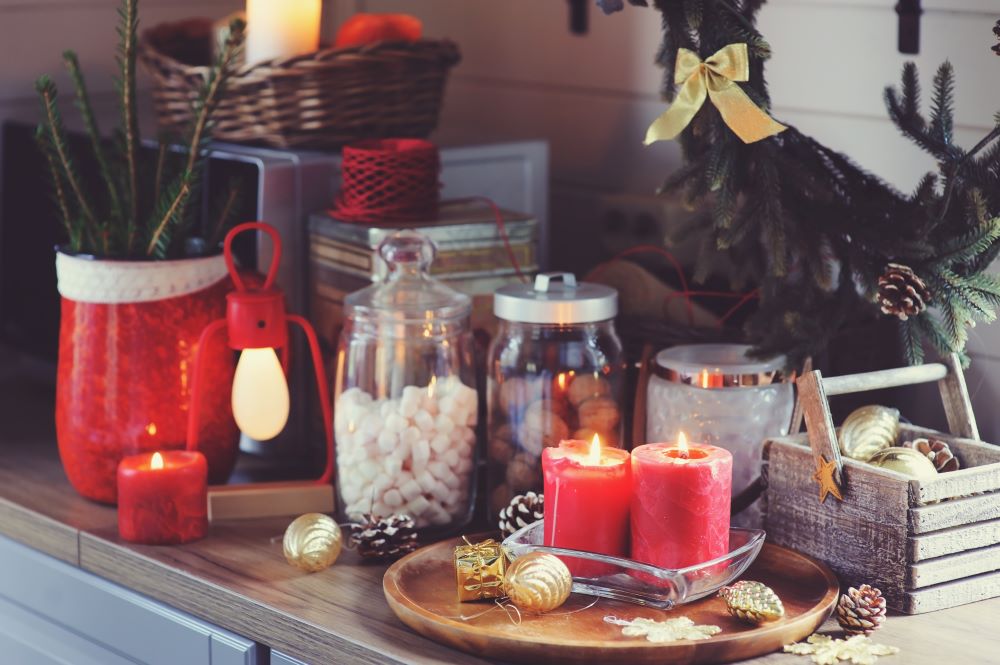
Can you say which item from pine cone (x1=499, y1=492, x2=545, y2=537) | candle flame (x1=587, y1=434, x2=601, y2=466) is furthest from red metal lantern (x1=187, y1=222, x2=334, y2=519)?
candle flame (x1=587, y1=434, x2=601, y2=466)

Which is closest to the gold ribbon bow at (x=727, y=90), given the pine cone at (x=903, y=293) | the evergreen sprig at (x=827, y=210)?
the evergreen sprig at (x=827, y=210)

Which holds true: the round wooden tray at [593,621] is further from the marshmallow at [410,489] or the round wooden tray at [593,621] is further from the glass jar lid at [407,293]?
the glass jar lid at [407,293]

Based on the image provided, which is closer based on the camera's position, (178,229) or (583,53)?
(178,229)

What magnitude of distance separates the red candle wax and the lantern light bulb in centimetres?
30

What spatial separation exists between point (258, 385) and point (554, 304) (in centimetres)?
28

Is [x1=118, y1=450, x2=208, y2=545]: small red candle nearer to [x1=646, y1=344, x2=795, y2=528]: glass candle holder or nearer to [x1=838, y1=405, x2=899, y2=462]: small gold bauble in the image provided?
[x1=646, y1=344, x2=795, y2=528]: glass candle holder

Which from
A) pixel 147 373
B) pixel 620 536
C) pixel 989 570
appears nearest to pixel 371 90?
pixel 147 373

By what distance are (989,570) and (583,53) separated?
93cm

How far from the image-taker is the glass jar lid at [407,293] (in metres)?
1.19

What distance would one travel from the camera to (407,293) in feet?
3.97

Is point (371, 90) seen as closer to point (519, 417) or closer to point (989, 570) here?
point (519, 417)

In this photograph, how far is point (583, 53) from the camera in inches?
68.7

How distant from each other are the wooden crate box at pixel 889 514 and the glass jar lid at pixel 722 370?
0.17ft

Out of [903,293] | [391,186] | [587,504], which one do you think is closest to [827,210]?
[903,293]
